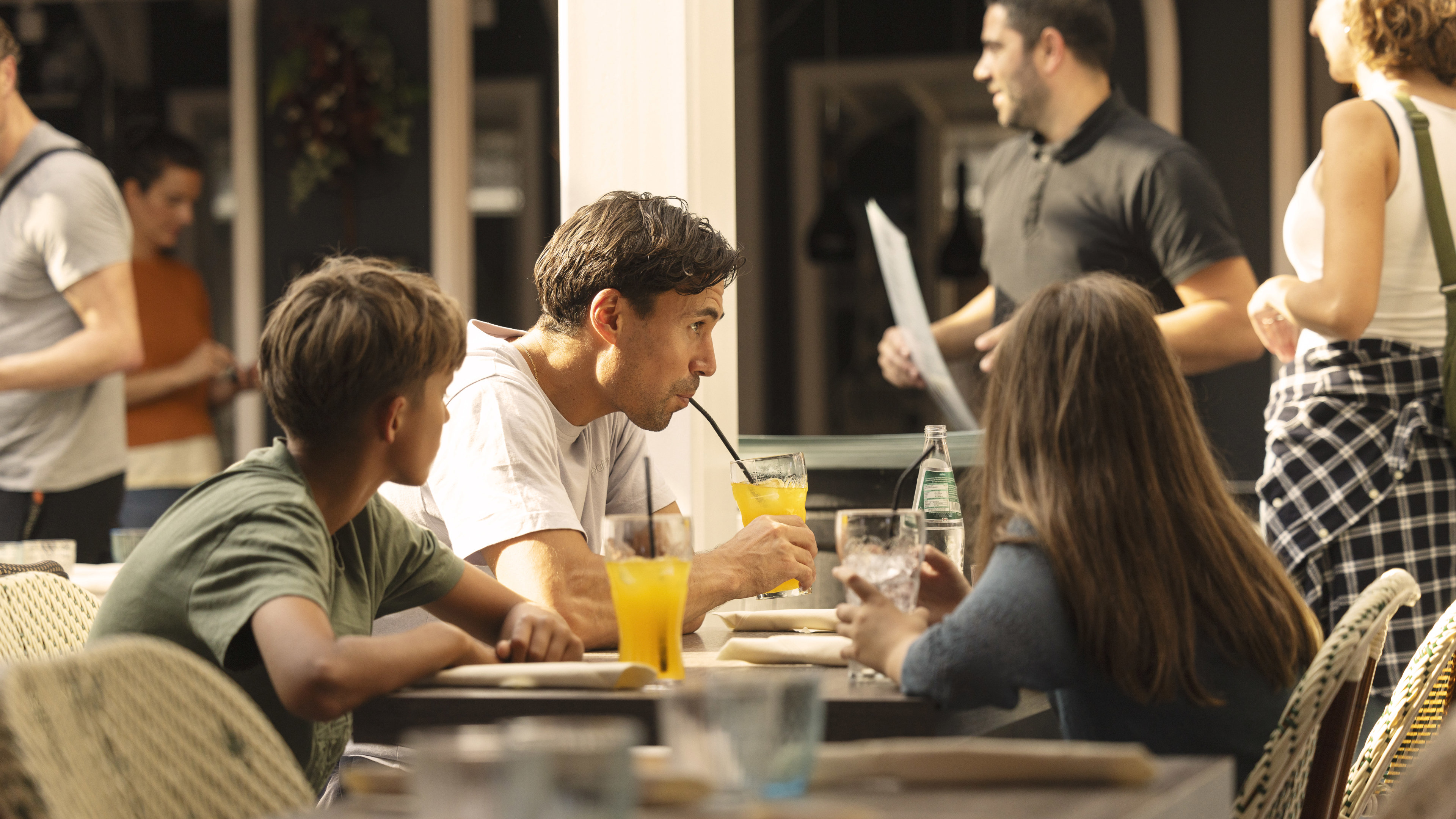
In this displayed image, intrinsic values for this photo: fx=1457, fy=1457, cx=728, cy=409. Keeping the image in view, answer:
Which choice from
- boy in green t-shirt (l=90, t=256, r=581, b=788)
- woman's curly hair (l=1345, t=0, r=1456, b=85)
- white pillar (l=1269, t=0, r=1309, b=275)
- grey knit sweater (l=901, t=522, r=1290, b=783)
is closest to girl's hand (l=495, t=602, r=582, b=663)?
boy in green t-shirt (l=90, t=256, r=581, b=788)

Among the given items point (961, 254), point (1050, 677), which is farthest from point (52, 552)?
point (961, 254)

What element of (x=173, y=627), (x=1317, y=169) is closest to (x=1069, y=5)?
(x=1317, y=169)

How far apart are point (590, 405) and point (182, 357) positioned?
324 centimetres

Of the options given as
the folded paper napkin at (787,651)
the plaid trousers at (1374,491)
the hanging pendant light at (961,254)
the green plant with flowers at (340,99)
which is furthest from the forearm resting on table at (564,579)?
the hanging pendant light at (961,254)

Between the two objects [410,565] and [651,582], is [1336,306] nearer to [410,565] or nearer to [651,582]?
[651,582]

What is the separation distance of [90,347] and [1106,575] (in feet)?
8.49

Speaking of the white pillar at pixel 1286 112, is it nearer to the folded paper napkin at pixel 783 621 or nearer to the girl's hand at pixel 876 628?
the folded paper napkin at pixel 783 621

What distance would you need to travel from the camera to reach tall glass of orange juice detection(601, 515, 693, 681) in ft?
4.85

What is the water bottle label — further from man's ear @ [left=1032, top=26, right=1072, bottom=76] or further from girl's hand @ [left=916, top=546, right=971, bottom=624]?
man's ear @ [left=1032, top=26, right=1072, bottom=76]

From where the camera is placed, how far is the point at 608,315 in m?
2.18

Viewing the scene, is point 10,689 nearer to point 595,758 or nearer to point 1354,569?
point 595,758

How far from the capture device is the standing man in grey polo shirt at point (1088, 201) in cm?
323

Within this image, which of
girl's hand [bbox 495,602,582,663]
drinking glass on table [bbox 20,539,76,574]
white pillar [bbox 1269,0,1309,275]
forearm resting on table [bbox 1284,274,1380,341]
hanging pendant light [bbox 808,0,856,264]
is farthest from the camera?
hanging pendant light [bbox 808,0,856,264]

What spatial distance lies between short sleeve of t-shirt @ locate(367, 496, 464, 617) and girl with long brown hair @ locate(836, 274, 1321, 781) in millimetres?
556
